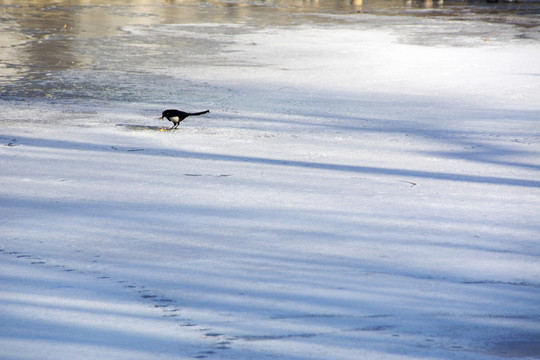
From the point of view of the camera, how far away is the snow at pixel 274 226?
9.04ft

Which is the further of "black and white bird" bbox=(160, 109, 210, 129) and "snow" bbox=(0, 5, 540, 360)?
"black and white bird" bbox=(160, 109, 210, 129)

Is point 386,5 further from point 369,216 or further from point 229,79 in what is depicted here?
point 369,216

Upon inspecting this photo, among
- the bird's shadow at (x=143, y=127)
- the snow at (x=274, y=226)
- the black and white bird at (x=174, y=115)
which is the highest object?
the black and white bird at (x=174, y=115)

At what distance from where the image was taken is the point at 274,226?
155 inches

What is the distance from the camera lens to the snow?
2.75 meters

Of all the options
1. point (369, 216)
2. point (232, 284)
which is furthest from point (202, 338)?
point (369, 216)

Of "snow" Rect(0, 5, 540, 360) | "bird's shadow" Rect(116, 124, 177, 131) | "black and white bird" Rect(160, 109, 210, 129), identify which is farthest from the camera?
"bird's shadow" Rect(116, 124, 177, 131)

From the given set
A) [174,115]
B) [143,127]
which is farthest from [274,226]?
[143,127]

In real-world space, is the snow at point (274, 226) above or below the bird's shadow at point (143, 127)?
below


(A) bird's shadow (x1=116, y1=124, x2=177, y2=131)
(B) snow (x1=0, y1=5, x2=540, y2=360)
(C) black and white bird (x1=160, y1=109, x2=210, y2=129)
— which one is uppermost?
(C) black and white bird (x1=160, y1=109, x2=210, y2=129)

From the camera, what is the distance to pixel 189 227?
393cm

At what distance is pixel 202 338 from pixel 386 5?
70.3 ft

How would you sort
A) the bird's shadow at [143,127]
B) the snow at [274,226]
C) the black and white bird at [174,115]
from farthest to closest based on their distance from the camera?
the bird's shadow at [143,127]
the black and white bird at [174,115]
the snow at [274,226]

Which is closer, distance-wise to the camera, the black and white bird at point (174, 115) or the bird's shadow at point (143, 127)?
the black and white bird at point (174, 115)
